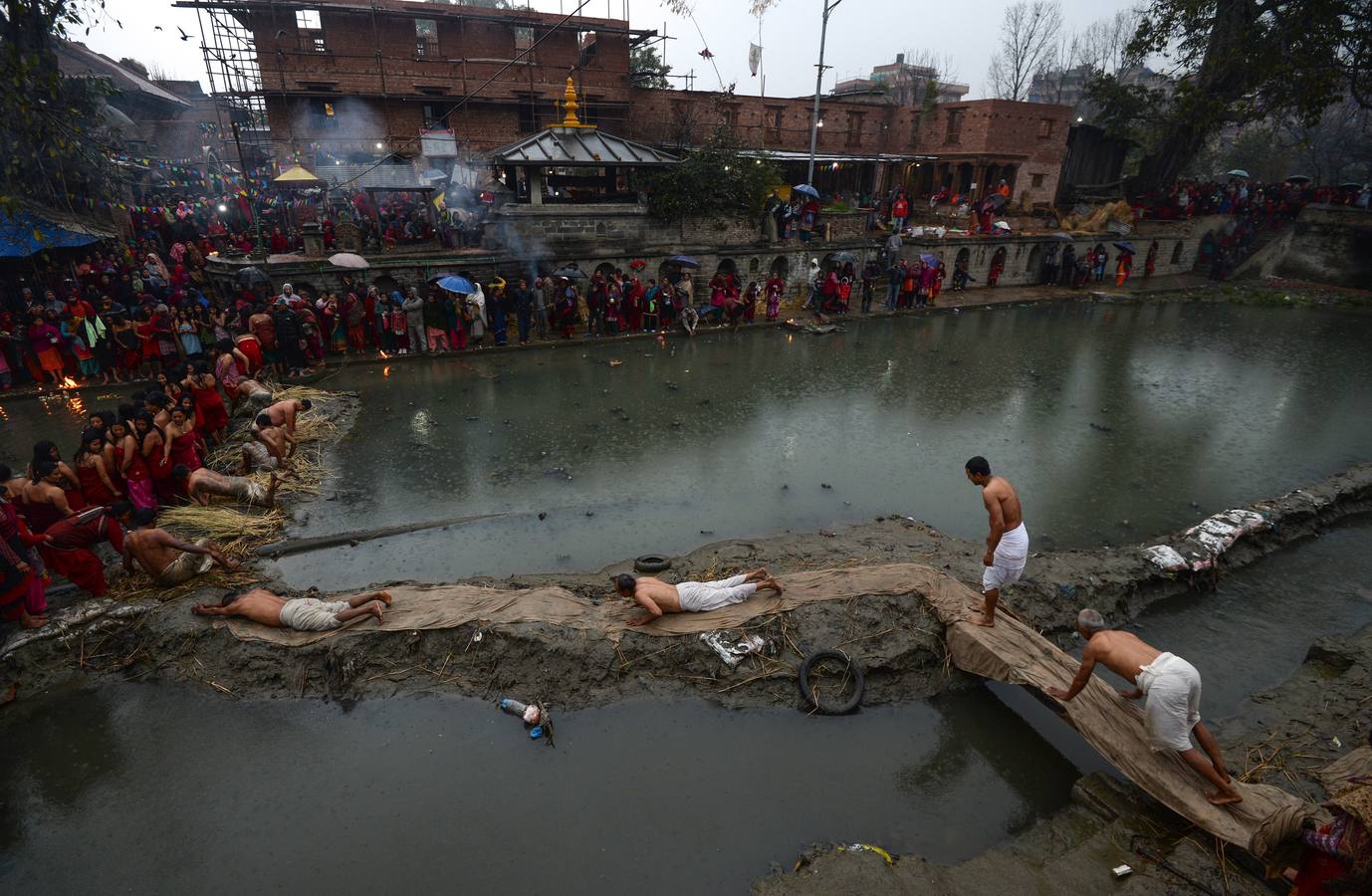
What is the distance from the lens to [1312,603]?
7570mm

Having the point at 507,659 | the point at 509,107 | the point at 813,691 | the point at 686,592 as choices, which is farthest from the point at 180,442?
the point at 509,107

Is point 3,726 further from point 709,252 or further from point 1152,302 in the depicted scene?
point 1152,302

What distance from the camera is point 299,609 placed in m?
6.41

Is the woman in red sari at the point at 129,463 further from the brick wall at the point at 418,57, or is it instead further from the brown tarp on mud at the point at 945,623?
the brick wall at the point at 418,57

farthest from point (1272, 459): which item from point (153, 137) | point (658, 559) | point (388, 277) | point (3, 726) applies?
point (153, 137)

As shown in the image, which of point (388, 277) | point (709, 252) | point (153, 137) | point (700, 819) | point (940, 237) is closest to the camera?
point (700, 819)

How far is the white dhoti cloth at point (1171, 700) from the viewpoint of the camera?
4.61 metres

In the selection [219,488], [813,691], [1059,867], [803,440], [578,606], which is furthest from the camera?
[803,440]

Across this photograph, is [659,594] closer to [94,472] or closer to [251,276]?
[94,472]

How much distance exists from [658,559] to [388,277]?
12391mm

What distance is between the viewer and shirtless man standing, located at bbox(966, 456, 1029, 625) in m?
6.04

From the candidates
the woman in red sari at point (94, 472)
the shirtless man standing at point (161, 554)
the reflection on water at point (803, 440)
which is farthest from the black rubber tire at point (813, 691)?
the woman in red sari at point (94, 472)

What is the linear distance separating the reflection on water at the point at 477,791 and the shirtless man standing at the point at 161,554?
135 centimetres

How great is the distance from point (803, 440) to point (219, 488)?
866 centimetres
